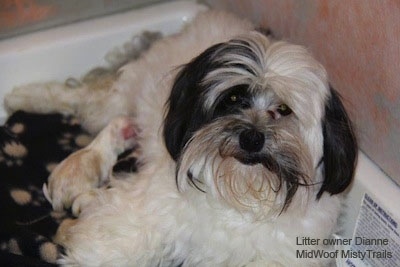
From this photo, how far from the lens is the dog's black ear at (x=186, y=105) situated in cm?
151

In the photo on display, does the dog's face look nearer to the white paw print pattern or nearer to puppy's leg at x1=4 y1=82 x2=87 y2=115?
the white paw print pattern

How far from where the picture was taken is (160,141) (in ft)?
5.95

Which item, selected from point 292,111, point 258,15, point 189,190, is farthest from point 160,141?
point 258,15

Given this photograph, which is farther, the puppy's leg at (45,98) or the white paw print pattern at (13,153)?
the puppy's leg at (45,98)

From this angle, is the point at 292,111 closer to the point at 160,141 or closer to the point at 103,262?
the point at 160,141

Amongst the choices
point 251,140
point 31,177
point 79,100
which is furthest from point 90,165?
point 251,140

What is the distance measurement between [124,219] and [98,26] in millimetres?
895

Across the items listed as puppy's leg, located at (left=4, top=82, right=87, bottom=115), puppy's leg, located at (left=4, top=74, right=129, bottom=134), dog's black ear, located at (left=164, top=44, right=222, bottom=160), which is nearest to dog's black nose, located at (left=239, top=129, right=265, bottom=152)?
dog's black ear, located at (left=164, top=44, right=222, bottom=160)

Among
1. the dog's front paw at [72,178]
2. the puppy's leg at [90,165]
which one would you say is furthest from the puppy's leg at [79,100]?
the dog's front paw at [72,178]

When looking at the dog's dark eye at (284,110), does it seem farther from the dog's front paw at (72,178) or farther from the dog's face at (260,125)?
the dog's front paw at (72,178)

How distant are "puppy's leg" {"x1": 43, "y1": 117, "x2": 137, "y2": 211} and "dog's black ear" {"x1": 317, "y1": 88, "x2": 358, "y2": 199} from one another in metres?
0.77

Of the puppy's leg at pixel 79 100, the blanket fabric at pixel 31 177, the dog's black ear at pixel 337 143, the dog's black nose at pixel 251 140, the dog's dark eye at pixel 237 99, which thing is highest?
the dog's dark eye at pixel 237 99

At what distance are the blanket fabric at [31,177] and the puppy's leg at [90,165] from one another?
3cm

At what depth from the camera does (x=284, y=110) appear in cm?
150
